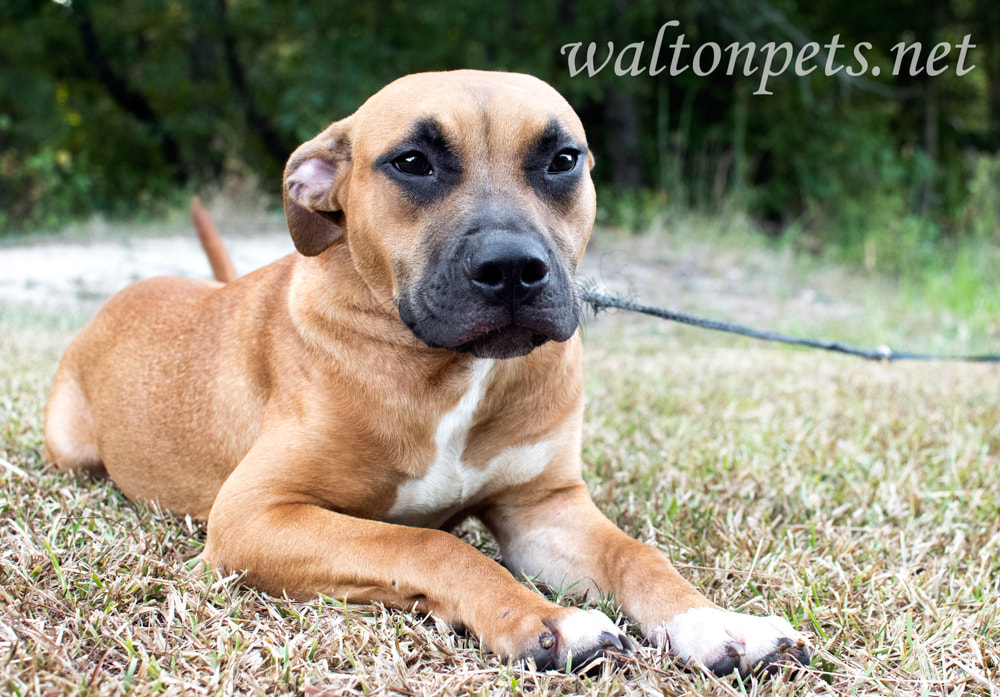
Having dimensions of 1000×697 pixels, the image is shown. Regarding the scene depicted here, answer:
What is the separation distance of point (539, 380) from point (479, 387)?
0.21 metres

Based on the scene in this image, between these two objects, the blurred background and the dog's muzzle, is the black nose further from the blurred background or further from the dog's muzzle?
the blurred background

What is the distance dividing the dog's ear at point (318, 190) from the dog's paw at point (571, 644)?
1351 millimetres

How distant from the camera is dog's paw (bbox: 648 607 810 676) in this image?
6.35 ft

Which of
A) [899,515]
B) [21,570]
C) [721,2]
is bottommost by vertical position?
[899,515]

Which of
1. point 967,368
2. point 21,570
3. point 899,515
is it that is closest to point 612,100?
point 967,368

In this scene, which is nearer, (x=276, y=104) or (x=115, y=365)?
(x=115, y=365)

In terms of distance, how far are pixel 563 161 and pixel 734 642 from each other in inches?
54.4

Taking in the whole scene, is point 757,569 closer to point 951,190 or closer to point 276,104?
point 951,190

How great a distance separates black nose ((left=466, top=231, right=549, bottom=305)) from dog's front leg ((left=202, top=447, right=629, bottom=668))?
2.00 ft

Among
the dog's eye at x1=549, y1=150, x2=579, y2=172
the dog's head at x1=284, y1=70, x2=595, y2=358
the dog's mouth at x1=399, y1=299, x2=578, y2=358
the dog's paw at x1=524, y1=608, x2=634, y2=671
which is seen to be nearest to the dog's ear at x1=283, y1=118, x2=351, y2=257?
the dog's head at x1=284, y1=70, x2=595, y2=358

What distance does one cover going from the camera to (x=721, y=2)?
13156 millimetres

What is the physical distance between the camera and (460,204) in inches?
92.3

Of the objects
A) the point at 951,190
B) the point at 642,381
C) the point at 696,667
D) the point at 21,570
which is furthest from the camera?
the point at 951,190

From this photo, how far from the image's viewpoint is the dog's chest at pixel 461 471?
2.51m
